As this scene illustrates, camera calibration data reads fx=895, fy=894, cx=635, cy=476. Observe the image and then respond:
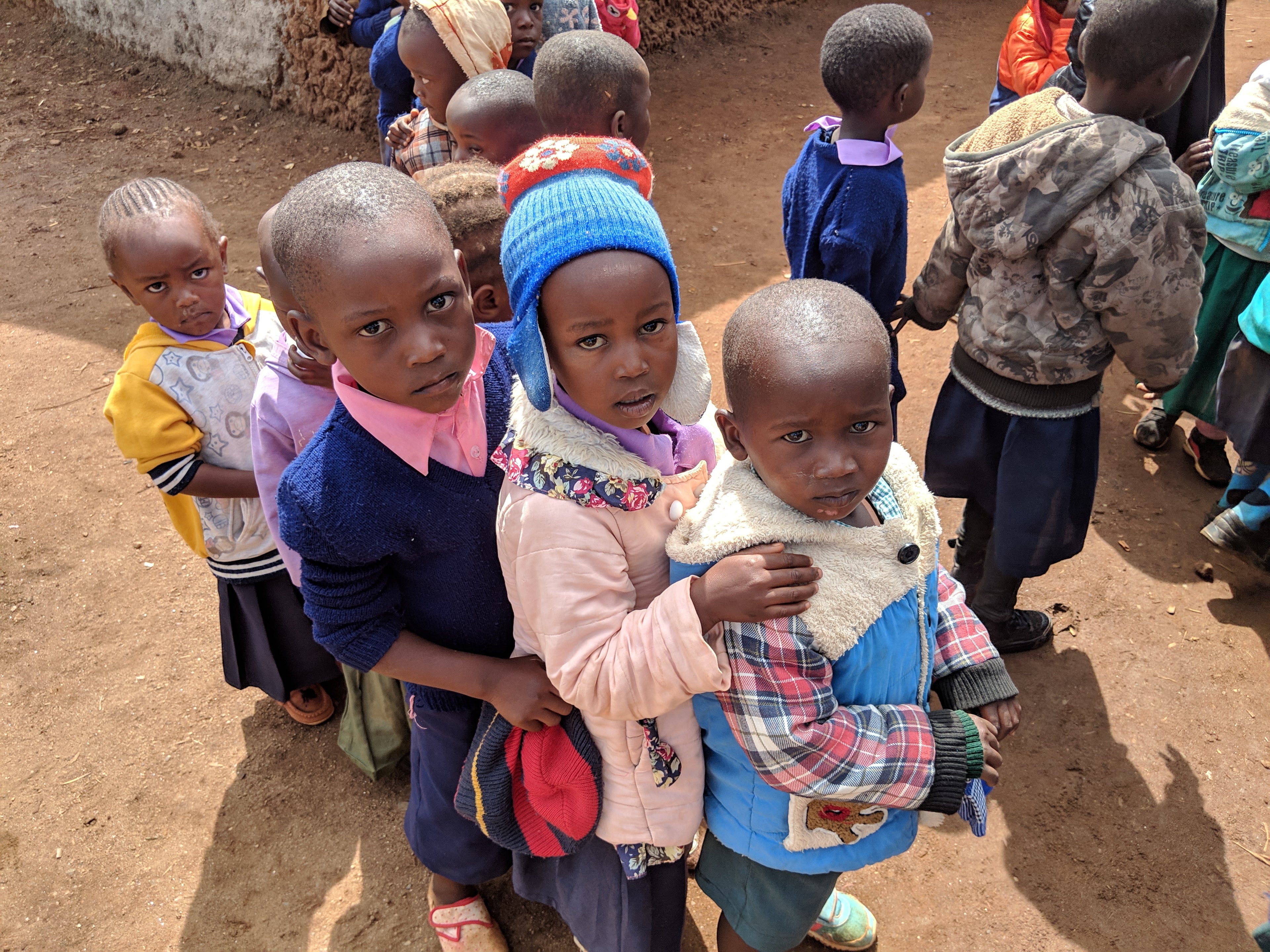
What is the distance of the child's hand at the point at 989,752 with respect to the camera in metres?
1.46

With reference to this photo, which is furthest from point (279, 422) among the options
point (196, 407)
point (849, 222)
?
point (849, 222)

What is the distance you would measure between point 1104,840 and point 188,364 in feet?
8.73

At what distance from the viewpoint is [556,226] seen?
1.29 m

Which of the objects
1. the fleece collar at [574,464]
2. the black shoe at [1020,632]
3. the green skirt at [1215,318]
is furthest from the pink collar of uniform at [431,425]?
the green skirt at [1215,318]

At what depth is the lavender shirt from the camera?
1.91m

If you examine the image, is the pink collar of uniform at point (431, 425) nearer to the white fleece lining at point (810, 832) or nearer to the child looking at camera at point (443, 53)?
the white fleece lining at point (810, 832)

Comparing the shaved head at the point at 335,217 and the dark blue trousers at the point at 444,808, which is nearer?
the shaved head at the point at 335,217

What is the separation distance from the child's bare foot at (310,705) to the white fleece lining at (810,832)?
67.7 inches

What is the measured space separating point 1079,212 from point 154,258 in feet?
7.22

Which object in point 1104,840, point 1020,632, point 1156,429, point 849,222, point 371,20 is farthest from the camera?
point 371,20

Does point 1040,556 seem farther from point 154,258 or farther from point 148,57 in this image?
point 148,57

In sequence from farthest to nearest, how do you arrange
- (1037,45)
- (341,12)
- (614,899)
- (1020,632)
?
(341,12) → (1037,45) → (1020,632) → (614,899)

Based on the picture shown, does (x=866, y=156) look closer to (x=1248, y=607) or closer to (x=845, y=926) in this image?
(x=1248, y=607)

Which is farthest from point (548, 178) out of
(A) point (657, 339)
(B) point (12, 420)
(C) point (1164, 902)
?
(B) point (12, 420)
